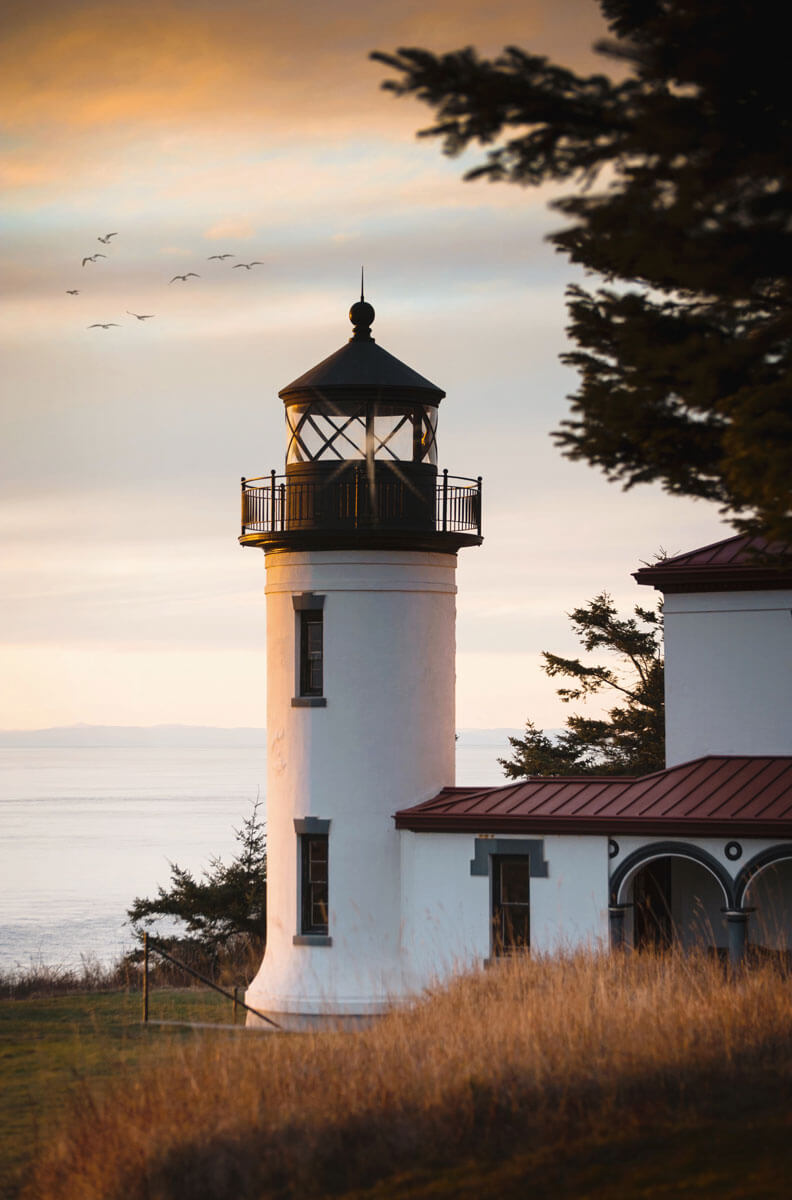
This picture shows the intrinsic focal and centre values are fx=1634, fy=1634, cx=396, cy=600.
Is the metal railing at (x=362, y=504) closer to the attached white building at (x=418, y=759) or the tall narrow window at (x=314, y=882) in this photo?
the attached white building at (x=418, y=759)

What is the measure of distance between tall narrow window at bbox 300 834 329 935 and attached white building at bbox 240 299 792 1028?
0.02 m

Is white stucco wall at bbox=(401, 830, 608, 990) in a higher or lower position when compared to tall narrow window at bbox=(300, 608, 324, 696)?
lower

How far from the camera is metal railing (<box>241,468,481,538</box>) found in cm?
2059

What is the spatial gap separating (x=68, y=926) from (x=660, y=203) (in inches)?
1911

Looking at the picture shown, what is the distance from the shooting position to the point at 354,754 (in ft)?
66.9

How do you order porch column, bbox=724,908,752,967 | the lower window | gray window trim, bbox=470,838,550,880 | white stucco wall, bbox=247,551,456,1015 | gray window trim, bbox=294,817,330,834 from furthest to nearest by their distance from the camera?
gray window trim, bbox=294,817,330,834 < white stucco wall, bbox=247,551,456,1015 < the lower window < gray window trim, bbox=470,838,550,880 < porch column, bbox=724,908,752,967

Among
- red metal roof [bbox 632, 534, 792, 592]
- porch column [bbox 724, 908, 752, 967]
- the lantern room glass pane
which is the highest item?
the lantern room glass pane

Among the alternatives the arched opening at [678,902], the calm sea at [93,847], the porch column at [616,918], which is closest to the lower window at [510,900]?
the porch column at [616,918]

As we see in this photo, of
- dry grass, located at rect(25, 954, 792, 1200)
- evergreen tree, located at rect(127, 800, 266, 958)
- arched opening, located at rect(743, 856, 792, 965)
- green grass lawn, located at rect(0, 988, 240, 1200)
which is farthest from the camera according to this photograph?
evergreen tree, located at rect(127, 800, 266, 958)

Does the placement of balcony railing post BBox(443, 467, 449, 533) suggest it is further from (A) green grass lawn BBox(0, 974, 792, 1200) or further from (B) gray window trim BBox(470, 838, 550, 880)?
(A) green grass lawn BBox(0, 974, 792, 1200)

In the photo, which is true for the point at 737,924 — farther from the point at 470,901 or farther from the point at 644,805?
the point at 470,901

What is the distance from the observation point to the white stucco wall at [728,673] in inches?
758

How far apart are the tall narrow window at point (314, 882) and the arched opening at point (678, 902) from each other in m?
3.85

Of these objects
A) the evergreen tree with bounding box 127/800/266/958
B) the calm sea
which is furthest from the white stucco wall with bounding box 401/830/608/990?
the calm sea
